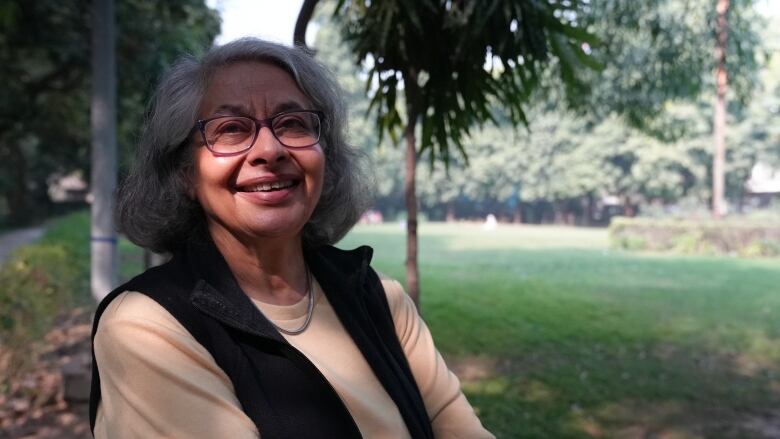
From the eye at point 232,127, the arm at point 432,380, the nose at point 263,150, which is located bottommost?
the arm at point 432,380

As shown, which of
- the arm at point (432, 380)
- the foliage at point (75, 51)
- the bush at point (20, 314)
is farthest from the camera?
the foliage at point (75, 51)

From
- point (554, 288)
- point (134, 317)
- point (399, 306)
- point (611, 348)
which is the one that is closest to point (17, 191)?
point (554, 288)

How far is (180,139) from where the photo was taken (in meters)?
1.50

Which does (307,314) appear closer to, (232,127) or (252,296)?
(252,296)

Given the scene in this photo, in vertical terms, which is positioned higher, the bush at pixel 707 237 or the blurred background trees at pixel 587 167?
the blurred background trees at pixel 587 167

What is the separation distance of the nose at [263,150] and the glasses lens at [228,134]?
0.02m

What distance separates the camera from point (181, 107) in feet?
4.87

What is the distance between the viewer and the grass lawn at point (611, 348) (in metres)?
6.18

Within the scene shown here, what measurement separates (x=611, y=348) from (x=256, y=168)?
8230 millimetres

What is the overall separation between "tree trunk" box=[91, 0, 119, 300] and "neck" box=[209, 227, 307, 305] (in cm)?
426

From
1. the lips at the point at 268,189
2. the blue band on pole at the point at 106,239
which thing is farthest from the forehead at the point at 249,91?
the blue band on pole at the point at 106,239

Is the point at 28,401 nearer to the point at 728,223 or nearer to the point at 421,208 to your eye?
the point at 728,223

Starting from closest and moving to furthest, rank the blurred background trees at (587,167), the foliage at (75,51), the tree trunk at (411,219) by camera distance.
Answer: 1. the tree trunk at (411,219)
2. the foliage at (75,51)
3. the blurred background trees at (587,167)

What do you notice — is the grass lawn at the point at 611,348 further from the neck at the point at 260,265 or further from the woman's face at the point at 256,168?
the woman's face at the point at 256,168
